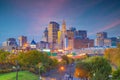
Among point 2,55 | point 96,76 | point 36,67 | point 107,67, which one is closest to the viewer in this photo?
point 96,76

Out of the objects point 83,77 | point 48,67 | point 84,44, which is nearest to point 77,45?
point 84,44

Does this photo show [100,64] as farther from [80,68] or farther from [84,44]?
[84,44]

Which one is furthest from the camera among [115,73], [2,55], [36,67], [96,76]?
[2,55]

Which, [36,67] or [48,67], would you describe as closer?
[36,67]

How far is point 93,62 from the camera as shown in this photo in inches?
1271

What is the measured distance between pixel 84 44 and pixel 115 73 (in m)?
173

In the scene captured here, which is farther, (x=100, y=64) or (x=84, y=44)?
(x=84, y=44)

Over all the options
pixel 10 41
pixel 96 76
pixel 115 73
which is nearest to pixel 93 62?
pixel 115 73

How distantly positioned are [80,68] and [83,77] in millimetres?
1384

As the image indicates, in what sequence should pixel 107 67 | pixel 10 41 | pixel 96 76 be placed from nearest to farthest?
pixel 96 76 < pixel 107 67 < pixel 10 41

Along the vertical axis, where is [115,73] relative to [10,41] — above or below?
below

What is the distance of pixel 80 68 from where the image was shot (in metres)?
32.2

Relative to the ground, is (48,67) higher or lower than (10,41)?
lower

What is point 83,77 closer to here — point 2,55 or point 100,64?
point 100,64
